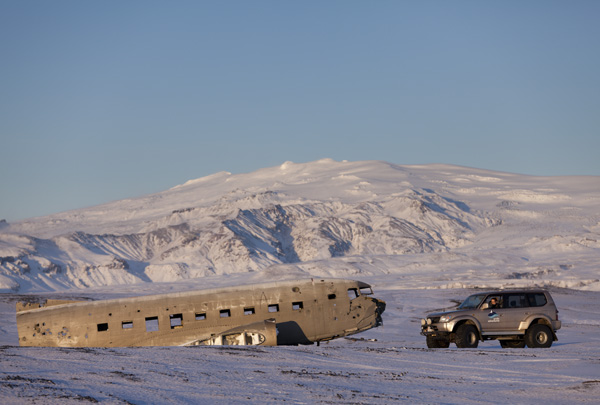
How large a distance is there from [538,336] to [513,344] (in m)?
1.49

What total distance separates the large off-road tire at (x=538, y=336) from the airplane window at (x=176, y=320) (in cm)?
1433

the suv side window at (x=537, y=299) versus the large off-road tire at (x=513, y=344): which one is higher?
the suv side window at (x=537, y=299)

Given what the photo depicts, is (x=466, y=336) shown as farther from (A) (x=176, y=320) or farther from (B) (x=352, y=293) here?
(A) (x=176, y=320)

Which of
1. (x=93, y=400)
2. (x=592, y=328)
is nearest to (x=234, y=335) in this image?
(x=93, y=400)

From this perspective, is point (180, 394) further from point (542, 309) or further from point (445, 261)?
point (445, 261)

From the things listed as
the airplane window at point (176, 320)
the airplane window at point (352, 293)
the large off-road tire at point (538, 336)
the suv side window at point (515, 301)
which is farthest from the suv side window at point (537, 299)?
the airplane window at point (176, 320)

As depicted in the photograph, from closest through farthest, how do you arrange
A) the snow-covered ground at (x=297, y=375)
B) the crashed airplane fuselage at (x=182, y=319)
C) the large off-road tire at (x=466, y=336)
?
the snow-covered ground at (x=297, y=375)
the crashed airplane fuselage at (x=182, y=319)
the large off-road tire at (x=466, y=336)

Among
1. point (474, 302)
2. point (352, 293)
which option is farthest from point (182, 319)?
point (474, 302)

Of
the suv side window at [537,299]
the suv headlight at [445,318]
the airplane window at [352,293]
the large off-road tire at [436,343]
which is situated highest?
the airplane window at [352,293]

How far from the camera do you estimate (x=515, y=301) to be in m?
32.0

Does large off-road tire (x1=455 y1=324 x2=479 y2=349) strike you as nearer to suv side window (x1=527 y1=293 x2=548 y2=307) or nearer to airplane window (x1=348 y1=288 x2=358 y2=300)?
suv side window (x1=527 y1=293 x2=548 y2=307)

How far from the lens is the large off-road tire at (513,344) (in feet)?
108

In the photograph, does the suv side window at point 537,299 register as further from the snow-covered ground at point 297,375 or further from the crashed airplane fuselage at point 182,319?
the crashed airplane fuselage at point 182,319

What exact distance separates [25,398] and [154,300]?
15.3 metres
